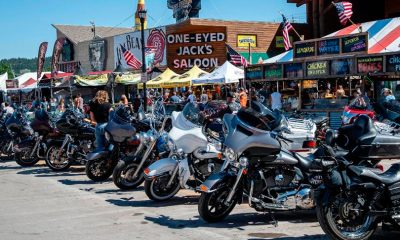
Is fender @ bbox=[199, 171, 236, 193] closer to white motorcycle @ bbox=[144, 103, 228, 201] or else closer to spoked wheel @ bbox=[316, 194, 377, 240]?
white motorcycle @ bbox=[144, 103, 228, 201]

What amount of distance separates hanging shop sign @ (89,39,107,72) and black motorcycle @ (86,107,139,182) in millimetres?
29830

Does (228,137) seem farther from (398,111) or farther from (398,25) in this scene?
(398,25)

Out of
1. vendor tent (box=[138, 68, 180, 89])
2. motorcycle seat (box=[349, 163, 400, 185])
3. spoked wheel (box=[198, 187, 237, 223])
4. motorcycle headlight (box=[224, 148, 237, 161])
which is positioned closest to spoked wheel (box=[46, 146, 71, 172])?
spoked wheel (box=[198, 187, 237, 223])

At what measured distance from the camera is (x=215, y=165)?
8.23 metres

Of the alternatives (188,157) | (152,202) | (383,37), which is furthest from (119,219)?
(383,37)

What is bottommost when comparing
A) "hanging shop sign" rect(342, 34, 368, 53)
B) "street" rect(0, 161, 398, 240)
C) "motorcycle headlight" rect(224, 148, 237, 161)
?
"street" rect(0, 161, 398, 240)

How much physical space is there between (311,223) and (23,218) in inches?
158

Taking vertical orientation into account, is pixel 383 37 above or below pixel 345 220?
above

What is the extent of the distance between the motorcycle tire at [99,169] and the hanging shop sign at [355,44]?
372 inches

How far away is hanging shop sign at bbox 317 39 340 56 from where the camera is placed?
1759 centimetres

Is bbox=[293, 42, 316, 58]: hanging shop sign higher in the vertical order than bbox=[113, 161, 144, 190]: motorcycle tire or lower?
higher

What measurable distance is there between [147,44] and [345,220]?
3062 centimetres

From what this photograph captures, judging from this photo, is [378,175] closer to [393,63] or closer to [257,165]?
[257,165]

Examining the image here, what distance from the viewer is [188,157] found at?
816cm
